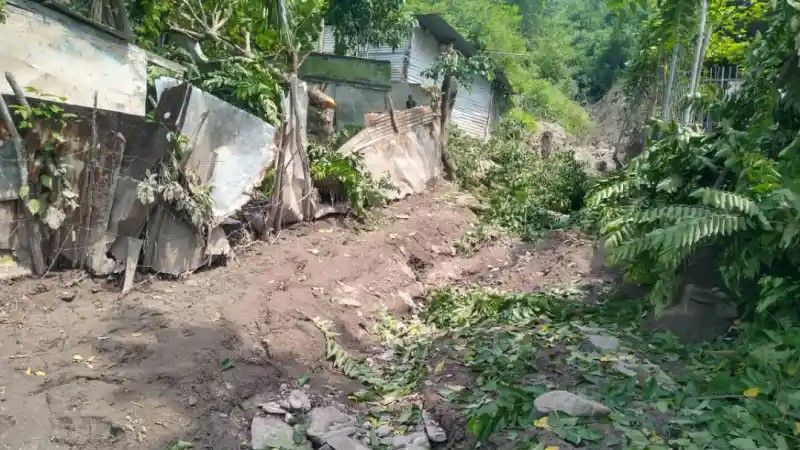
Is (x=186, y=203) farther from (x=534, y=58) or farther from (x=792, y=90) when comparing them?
(x=534, y=58)

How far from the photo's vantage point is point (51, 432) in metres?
3.59

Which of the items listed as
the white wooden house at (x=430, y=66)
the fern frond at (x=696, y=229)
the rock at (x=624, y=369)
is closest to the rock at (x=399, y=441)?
the rock at (x=624, y=369)

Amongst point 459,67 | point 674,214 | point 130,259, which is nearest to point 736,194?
point 674,214

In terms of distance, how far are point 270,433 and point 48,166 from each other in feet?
8.84

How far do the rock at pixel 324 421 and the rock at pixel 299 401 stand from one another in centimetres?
9

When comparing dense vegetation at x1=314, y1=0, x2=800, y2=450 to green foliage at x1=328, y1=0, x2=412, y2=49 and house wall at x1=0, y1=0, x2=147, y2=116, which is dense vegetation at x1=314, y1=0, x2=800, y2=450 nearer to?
house wall at x1=0, y1=0, x2=147, y2=116

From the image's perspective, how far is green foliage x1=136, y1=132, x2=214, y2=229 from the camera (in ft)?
16.9

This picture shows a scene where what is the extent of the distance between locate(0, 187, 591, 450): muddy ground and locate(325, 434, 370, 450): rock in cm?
55

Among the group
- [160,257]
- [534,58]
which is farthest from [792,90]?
[534,58]

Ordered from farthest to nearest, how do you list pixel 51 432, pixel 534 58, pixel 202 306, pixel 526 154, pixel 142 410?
pixel 534 58 < pixel 526 154 < pixel 202 306 < pixel 142 410 < pixel 51 432

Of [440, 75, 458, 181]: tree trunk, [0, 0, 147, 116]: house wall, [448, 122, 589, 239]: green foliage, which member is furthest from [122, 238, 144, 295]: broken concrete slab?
[440, 75, 458, 181]: tree trunk

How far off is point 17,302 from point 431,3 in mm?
19336

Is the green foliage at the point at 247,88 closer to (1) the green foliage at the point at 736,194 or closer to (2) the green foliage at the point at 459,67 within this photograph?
(1) the green foliage at the point at 736,194

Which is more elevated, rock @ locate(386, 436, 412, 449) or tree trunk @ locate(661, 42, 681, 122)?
tree trunk @ locate(661, 42, 681, 122)
